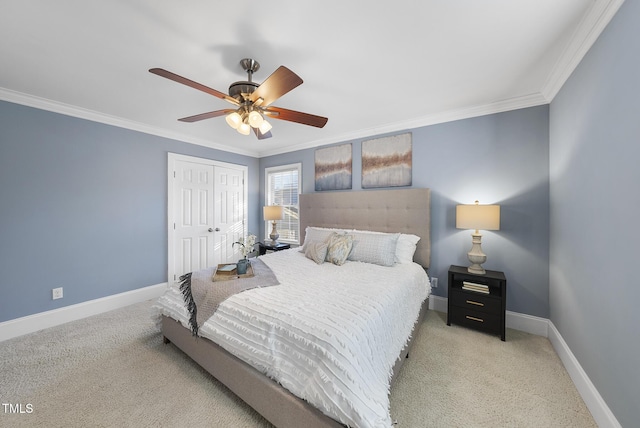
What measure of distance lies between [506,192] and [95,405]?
4.08 m

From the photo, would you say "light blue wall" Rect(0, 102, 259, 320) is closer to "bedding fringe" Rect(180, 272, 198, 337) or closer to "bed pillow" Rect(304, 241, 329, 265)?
"bedding fringe" Rect(180, 272, 198, 337)

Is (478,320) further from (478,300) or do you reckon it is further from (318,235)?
(318,235)

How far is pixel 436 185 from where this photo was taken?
2994 mm

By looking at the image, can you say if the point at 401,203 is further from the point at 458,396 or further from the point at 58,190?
the point at 58,190

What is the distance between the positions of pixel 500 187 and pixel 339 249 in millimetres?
1962

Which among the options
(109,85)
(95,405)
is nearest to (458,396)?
(95,405)

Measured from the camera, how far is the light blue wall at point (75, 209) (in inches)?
96.4

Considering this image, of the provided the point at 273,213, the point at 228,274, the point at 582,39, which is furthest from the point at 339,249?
the point at 582,39

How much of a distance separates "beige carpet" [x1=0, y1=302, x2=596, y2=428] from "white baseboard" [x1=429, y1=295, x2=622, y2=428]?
59 mm

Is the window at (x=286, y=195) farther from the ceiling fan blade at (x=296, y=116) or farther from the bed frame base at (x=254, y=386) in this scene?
the bed frame base at (x=254, y=386)

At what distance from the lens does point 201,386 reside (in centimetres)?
175

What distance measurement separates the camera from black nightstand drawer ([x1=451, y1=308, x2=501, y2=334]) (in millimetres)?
2357

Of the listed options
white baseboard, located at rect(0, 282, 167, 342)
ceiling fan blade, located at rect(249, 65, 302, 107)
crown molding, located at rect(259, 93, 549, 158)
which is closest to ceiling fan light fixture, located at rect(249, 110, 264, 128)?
ceiling fan blade, located at rect(249, 65, 302, 107)

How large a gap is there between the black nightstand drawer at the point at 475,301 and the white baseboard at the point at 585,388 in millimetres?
490
